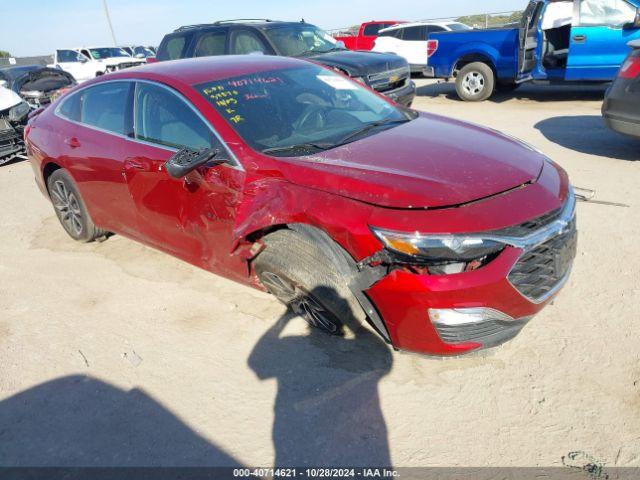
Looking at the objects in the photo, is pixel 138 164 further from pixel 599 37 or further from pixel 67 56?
pixel 67 56

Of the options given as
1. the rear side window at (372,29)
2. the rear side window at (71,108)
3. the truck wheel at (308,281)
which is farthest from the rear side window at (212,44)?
the rear side window at (372,29)

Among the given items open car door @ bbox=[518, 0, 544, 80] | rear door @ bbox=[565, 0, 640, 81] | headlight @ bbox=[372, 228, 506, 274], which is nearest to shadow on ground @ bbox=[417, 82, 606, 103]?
open car door @ bbox=[518, 0, 544, 80]

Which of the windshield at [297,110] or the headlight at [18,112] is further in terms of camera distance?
the headlight at [18,112]

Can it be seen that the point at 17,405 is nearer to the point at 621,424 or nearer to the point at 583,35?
the point at 621,424

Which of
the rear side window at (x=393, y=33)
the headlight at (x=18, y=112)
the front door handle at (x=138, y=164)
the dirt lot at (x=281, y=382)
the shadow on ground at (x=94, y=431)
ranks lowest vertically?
the dirt lot at (x=281, y=382)

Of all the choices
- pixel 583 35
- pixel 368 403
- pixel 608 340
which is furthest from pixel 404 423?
pixel 583 35

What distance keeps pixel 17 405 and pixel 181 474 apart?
1.21 m

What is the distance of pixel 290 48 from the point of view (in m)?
8.69

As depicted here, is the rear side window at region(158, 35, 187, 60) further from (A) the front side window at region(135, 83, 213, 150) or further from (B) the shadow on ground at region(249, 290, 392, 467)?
(B) the shadow on ground at region(249, 290, 392, 467)

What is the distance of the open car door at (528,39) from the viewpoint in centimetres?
921

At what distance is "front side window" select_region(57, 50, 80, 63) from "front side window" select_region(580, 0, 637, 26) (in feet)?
64.4

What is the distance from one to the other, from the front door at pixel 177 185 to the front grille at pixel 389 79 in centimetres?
494

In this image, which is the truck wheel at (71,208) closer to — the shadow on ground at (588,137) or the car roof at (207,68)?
the car roof at (207,68)

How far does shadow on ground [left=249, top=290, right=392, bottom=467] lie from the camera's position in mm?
2346
